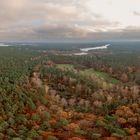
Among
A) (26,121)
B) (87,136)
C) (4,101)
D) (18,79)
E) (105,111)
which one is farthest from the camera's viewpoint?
(18,79)

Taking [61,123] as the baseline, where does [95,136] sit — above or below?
below

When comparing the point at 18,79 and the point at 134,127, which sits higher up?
the point at 18,79

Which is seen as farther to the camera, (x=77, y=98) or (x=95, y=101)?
(x=77, y=98)

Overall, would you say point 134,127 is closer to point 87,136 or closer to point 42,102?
point 87,136

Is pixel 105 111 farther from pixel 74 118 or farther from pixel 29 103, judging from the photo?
pixel 29 103

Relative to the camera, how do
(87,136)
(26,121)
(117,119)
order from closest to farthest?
(87,136), (26,121), (117,119)

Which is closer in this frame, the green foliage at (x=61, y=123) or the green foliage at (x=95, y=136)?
the green foliage at (x=95, y=136)

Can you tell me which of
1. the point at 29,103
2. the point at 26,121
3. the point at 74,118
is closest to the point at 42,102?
the point at 29,103

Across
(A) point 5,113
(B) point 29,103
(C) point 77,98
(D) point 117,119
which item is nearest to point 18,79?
(C) point 77,98

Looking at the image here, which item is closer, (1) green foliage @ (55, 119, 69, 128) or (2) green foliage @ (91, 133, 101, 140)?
(2) green foliage @ (91, 133, 101, 140)

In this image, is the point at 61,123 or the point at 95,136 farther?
the point at 61,123
